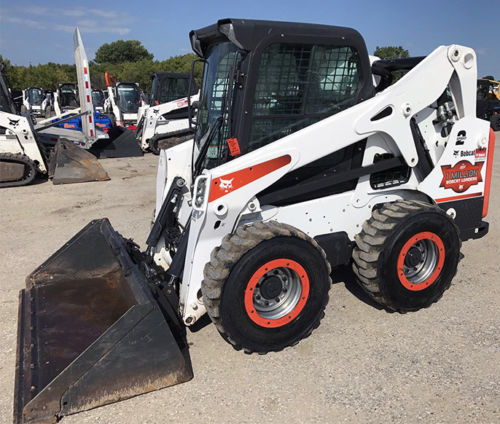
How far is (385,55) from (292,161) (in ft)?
134

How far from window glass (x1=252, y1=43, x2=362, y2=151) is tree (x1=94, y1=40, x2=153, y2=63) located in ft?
273

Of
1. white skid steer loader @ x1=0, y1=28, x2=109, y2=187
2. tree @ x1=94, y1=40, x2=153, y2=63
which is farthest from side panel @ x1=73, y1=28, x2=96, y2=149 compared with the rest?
tree @ x1=94, y1=40, x2=153, y2=63

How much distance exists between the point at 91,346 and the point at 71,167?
23.2 feet

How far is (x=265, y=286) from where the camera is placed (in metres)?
3.05

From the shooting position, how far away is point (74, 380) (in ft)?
8.18

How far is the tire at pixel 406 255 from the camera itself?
3346 mm

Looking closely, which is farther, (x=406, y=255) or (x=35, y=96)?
(x=35, y=96)

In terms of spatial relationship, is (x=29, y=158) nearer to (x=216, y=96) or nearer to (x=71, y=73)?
(x=216, y=96)

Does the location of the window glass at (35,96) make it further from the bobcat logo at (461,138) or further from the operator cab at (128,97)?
the bobcat logo at (461,138)

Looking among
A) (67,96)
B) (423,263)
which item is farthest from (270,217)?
(67,96)

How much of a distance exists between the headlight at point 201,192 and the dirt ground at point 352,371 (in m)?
1.07

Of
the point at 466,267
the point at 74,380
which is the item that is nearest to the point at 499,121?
the point at 466,267

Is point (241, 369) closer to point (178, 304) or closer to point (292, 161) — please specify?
point (178, 304)

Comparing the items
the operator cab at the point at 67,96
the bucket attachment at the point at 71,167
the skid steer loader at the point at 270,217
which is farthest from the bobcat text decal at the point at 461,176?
the operator cab at the point at 67,96
